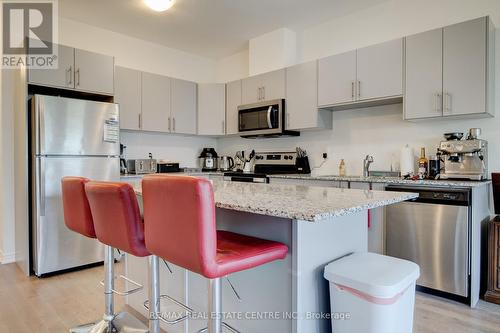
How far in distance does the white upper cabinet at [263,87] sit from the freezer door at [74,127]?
1.70 m

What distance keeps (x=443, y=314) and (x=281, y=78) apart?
2.87m

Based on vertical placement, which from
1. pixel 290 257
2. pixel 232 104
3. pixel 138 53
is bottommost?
pixel 290 257

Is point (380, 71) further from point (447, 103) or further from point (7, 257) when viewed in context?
point (7, 257)

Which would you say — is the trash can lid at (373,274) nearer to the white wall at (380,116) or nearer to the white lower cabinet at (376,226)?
the white lower cabinet at (376,226)

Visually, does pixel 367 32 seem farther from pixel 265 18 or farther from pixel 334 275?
pixel 334 275

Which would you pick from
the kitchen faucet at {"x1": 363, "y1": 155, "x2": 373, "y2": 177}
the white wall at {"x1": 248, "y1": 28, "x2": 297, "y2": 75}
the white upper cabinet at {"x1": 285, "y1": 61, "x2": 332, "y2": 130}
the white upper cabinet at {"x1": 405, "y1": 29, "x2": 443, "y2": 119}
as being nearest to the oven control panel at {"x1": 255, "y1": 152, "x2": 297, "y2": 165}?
the white upper cabinet at {"x1": 285, "y1": 61, "x2": 332, "y2": 130}

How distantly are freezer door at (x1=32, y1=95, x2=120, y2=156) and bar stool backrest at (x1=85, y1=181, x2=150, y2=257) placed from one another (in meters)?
1.74

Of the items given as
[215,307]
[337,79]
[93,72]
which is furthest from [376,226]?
[93,72]

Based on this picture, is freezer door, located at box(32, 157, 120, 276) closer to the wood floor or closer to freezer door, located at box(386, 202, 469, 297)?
the wood floor

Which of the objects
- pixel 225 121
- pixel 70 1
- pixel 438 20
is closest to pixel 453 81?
pixel 438 20

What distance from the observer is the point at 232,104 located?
450 cm

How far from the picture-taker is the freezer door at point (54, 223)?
2.92 meters

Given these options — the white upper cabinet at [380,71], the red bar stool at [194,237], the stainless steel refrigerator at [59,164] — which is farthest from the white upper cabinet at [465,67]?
the stainless steel refrigerator at [59,164]

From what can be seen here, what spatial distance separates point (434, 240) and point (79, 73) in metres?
3.67
